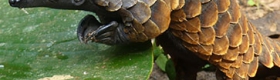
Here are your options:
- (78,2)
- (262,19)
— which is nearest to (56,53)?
(78,2)

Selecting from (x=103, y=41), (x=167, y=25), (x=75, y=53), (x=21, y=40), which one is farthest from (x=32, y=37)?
(x=167, y=25)

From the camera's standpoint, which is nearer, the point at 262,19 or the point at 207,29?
the point at 207,29

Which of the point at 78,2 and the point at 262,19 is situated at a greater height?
the point at 78,2

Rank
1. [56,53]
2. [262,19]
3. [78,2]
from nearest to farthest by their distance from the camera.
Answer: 1. [78,2]
2. [56,53]
3. [262,19]

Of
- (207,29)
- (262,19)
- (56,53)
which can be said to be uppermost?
(207,29)

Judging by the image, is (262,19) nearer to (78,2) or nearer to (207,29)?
(207,29)

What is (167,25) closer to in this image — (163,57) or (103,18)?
(103,18)

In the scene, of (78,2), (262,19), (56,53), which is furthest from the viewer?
(262,19)

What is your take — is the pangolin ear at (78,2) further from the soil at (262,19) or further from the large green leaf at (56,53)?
the soil at (262,19)
